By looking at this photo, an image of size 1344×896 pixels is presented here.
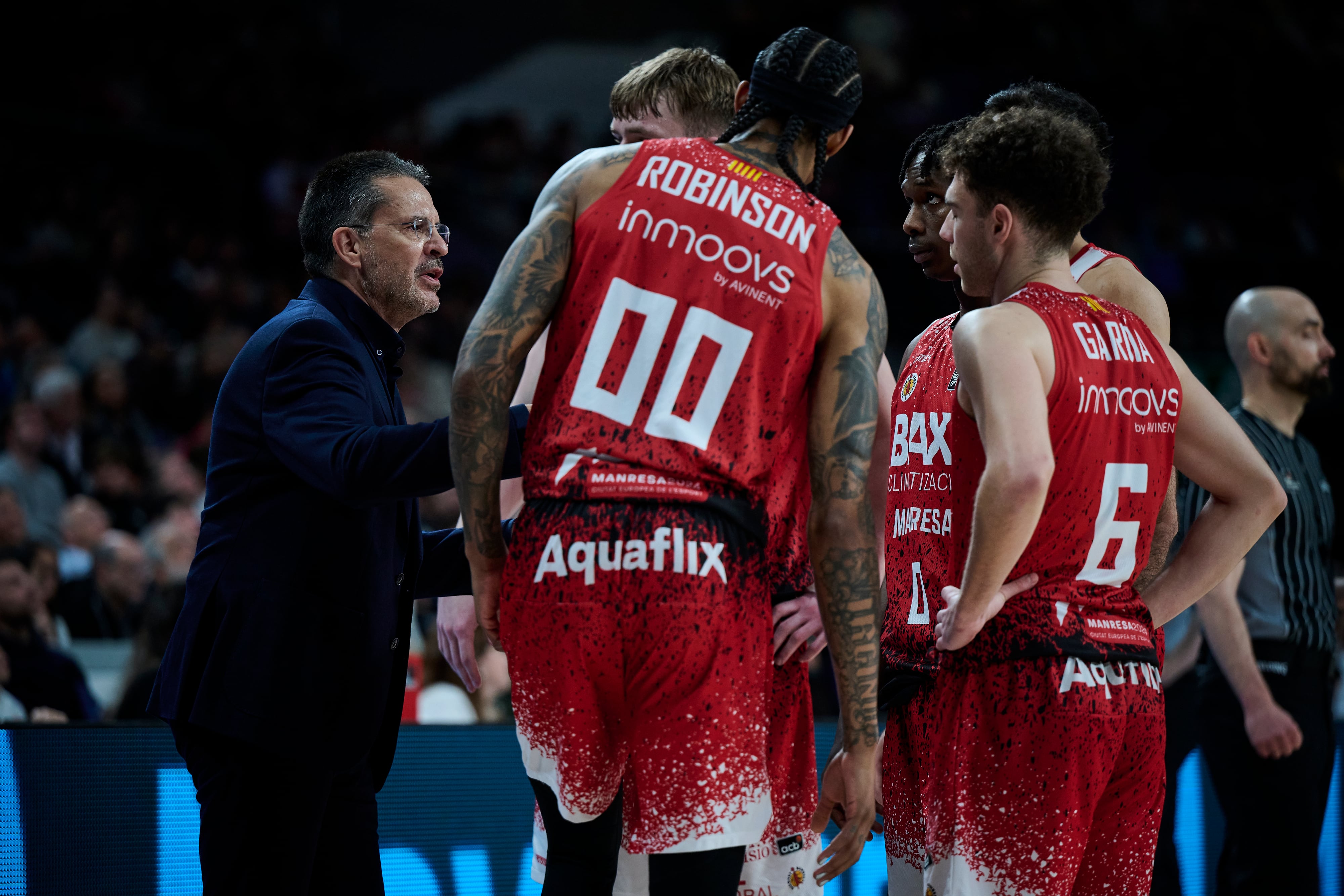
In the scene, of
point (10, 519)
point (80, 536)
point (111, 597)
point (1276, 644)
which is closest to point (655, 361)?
point (1276, 644)

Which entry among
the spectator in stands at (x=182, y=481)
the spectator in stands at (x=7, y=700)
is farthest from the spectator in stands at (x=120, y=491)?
the spectator in stands at (x=7, y=700)

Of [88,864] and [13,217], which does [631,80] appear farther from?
[13,217]

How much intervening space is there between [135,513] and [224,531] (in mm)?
5659

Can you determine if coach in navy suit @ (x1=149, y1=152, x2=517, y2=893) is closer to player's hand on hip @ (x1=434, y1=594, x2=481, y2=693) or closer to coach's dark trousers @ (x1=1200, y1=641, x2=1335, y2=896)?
player's hand on hip @ (x1=434, y1=594, x2=481, y2=693)

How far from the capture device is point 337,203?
303 centimetres

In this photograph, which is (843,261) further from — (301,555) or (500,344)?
(301,555)

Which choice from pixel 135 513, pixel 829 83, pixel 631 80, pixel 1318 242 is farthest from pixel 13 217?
pixel 1318 242

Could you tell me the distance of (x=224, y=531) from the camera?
2656 millimetres

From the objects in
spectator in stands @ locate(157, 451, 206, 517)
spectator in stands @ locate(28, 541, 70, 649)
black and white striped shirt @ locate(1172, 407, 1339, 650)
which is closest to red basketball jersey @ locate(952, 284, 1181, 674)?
black and white striped shirt @ locate(1172, 407, 1339, 650)

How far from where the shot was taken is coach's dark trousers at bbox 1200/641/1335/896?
4.34 metres

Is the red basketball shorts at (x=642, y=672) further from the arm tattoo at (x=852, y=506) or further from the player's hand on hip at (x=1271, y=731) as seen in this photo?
the player's hand on hip at (x=1271, y=731)

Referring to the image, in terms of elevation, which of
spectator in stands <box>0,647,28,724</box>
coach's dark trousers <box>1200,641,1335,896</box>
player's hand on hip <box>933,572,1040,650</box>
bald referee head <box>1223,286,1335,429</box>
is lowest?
coach's dark trousers <box>1200,641,1335,896</box>

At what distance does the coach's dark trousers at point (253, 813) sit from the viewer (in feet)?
8.27

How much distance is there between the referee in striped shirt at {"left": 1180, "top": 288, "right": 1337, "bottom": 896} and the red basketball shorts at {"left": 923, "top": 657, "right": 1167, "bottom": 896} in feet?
7.02
